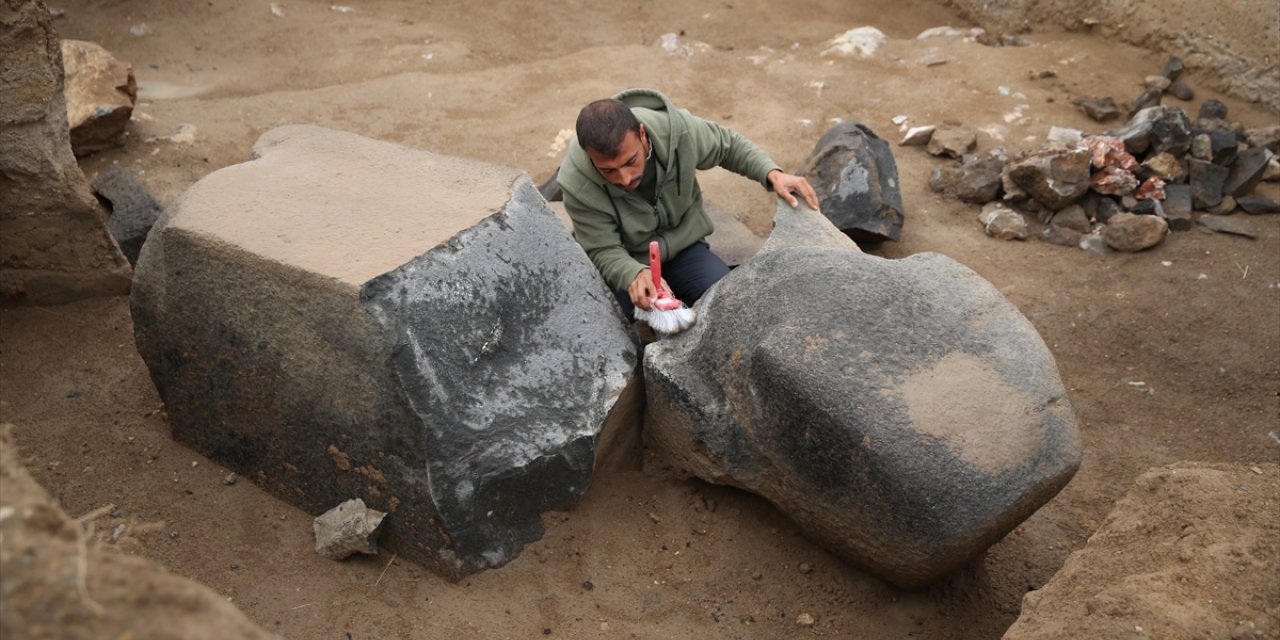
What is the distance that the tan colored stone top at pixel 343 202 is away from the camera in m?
2.65

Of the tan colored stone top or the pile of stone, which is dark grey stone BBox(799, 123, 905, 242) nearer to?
the pile of stone

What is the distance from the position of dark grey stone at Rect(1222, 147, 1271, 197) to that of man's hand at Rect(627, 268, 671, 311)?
2703 mm

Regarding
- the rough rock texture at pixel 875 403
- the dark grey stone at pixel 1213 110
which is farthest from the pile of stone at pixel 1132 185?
the rough rock texture at pixel 875 403

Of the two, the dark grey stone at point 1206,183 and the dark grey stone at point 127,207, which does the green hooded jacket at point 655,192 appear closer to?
the dark grey stone at point 127,207

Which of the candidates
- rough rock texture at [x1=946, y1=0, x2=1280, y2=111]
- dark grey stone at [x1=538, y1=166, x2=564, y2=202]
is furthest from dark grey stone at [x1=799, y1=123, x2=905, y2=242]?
rough rock texture at [x1=946, y1=0, x2=1280, y2=111]

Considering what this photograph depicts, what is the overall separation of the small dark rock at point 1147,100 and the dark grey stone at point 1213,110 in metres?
0.19

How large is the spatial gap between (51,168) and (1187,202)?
13.7 feet

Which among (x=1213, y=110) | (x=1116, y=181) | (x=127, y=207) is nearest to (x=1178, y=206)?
(x=1116, y=181)

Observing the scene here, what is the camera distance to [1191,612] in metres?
1.94

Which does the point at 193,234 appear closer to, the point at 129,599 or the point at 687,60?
the point at 129,599

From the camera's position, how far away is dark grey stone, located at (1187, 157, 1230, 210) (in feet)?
14.1

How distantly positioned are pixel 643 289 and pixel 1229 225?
263cm

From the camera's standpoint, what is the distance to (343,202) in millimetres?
2920

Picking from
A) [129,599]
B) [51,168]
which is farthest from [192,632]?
[51,168]
